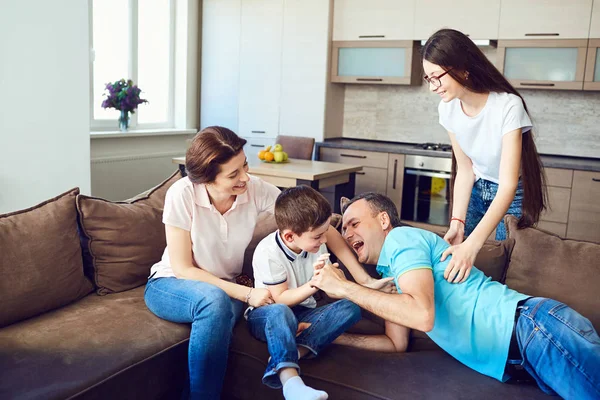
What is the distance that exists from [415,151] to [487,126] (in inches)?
107

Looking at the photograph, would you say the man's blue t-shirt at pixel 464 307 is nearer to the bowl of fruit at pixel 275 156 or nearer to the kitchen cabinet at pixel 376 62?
the bowl of fruit at pixel 275 156

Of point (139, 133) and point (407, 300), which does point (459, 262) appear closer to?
point (407, 300)

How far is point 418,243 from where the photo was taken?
181 cm

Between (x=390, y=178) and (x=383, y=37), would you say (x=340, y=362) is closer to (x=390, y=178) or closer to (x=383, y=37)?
(x=390, y=178)

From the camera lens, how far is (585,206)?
4.43 metres

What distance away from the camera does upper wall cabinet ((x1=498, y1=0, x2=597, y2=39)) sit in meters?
4.54

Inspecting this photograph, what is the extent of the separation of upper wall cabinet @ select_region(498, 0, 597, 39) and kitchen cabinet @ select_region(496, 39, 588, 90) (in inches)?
2.1

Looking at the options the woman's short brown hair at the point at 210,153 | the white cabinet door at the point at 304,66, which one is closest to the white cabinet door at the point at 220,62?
the white cabinet door at the point at 304,66

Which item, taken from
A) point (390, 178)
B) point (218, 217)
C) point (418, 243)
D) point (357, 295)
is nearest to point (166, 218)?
point (218, 217)

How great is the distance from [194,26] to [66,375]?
493cm

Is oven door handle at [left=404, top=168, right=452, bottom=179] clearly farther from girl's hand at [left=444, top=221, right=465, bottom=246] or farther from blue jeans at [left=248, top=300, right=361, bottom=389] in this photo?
blue jeans at [left=248, top=300, right=361, bottom=389]

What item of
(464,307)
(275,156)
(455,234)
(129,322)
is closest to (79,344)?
(129,322)

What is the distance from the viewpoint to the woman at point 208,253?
75.5 inches

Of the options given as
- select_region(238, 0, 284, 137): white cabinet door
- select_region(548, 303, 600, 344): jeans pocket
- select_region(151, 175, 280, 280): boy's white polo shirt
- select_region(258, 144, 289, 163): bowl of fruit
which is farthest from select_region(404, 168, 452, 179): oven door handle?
select_region(548, 303, 600, 344): jeans pocket
